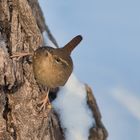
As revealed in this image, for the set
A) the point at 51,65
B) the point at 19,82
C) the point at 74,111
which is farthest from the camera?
the point at 74,111

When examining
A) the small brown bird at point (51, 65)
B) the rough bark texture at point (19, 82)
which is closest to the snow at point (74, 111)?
the rough bark texture at point (19, 82)

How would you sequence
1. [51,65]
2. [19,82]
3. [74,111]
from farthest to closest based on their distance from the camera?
1. [74,111]
2. [19,82]
3. [51,65]

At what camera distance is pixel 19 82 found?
482cm

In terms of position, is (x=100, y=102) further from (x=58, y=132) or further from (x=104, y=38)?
(x=58, y=132)

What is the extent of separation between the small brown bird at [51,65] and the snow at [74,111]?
108 centimetres

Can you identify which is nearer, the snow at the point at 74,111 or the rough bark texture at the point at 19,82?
the rough bark texture at the point at 19,82

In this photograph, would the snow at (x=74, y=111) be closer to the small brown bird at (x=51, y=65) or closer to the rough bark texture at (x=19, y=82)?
the rough bark texture at (x=19, y=82)

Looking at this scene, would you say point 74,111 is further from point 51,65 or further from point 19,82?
point 51,65

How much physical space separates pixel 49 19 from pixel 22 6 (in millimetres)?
4088

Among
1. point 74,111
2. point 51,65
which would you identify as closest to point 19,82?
point 51,65

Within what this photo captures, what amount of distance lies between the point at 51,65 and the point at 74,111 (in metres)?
1.42

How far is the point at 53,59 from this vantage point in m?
4.67

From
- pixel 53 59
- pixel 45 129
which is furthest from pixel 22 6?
pixel 45 129

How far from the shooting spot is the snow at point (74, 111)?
19.4 feet
